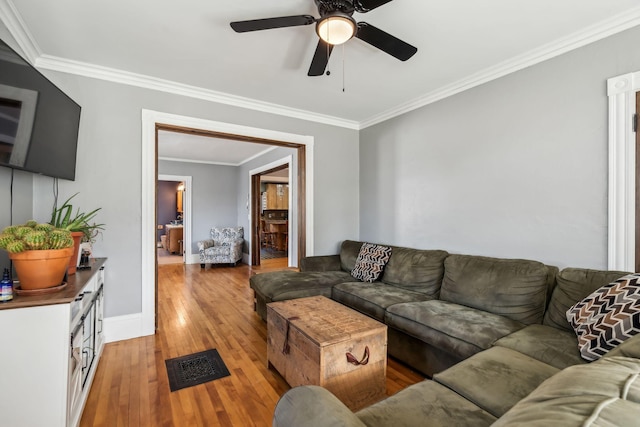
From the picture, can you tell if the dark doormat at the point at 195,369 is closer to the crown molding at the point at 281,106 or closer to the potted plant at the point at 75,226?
the potted plant at the point at 75,226

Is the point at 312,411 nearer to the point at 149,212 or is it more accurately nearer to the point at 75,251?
the point at 75,251

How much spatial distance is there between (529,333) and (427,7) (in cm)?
213

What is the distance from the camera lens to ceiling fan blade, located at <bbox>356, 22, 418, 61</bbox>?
173 cm

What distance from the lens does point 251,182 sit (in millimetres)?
6473

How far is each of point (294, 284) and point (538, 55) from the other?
9.39 feet

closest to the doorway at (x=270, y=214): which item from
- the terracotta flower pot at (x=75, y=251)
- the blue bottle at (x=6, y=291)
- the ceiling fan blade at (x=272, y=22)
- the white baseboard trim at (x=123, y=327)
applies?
the white baseboard trim at (x=123, y=327)

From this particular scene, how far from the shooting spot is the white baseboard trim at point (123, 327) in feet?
8.79

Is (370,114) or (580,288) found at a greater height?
(370,114)

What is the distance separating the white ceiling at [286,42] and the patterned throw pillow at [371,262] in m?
1.75

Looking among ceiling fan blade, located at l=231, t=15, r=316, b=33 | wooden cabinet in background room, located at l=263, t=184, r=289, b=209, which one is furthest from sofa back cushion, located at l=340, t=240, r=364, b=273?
wooden cabinet in background room, located at l=263, t=184, r=289, b=209

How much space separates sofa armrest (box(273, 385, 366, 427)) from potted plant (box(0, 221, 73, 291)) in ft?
4.80

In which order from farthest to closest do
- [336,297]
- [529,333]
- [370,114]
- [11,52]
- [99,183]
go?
[370,114] < [336,297] < [99,183] < [529,333] < [11,52]

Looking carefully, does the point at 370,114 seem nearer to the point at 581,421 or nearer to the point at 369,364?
the point at 369,364

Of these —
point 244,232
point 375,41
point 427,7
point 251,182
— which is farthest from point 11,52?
point 244,232
